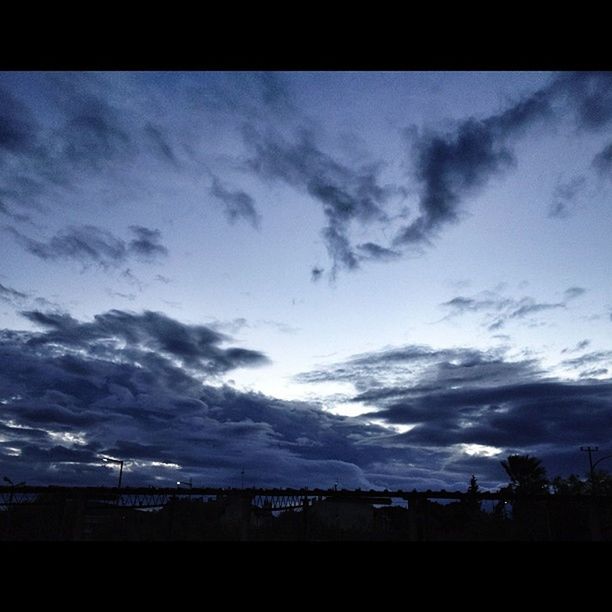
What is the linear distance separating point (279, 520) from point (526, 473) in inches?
2608

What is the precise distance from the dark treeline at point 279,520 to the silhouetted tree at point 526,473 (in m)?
59.2

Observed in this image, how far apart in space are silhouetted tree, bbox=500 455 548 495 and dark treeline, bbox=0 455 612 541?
59210mm

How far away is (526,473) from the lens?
70.6 m

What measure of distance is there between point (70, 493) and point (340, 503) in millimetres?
20019

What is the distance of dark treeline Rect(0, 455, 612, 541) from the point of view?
39.1 ft

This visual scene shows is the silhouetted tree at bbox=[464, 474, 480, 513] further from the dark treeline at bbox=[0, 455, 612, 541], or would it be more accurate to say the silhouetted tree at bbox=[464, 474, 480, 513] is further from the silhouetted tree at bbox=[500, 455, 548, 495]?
the silhouetted tree at bbox=[500, 455, 548, 495]

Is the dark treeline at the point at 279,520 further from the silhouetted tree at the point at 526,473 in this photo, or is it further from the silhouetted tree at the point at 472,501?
the silhouetted tree at the point at 526,473

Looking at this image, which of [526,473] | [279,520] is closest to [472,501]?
[279,520]

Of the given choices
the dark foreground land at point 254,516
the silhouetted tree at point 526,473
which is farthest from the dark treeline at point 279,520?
the silhouetted tree at point 526,473

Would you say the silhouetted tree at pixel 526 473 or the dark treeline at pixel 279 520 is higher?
the silhouetted tree at pixel 526 473

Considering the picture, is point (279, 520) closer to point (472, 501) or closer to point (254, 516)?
point (254, 516)

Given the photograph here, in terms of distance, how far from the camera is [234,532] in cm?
1401

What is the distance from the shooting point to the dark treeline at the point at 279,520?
11.9 m
